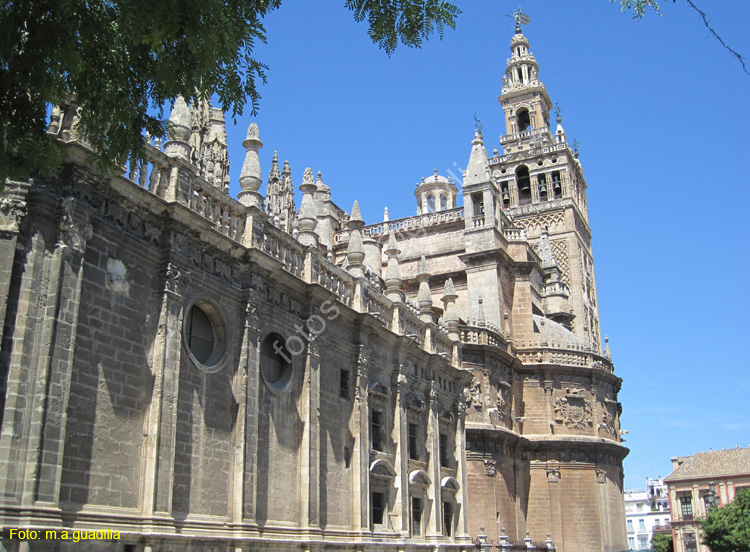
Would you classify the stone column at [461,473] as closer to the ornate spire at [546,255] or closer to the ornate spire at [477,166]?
the ornate spire at [477,166]

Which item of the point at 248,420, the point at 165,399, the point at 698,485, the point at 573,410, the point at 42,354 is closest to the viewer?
the point at 42,354

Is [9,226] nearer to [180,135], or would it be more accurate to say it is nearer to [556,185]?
[180,135]

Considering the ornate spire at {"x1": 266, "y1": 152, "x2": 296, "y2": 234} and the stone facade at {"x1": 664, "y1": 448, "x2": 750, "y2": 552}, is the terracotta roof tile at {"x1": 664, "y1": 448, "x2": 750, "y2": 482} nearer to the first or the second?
the stone facade at {"x1": 664, "y1": 448, "x2": 750, "y2": 552}

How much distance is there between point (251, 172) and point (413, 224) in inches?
951

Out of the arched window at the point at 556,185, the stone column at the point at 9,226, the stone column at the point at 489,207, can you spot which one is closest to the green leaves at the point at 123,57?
the stone column at the point at 9,226

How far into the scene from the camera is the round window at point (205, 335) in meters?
15.7

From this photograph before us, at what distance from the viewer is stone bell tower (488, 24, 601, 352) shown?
61062 mm

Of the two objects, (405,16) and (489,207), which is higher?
(489,207)

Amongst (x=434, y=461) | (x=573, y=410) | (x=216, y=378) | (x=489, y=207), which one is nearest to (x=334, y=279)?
(x=216, y=378)

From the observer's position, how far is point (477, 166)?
40.5m

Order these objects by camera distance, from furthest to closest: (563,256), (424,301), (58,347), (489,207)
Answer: (563,256) → (489,207) → (424,301) → (58,347)

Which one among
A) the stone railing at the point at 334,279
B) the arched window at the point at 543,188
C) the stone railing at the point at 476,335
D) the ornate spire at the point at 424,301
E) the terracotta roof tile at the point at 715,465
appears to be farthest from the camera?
the terracotta roof tile at the point at 715,465

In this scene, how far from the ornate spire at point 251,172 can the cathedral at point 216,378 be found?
36 millimetres

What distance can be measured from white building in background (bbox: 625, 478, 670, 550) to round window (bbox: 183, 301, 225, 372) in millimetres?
111936
